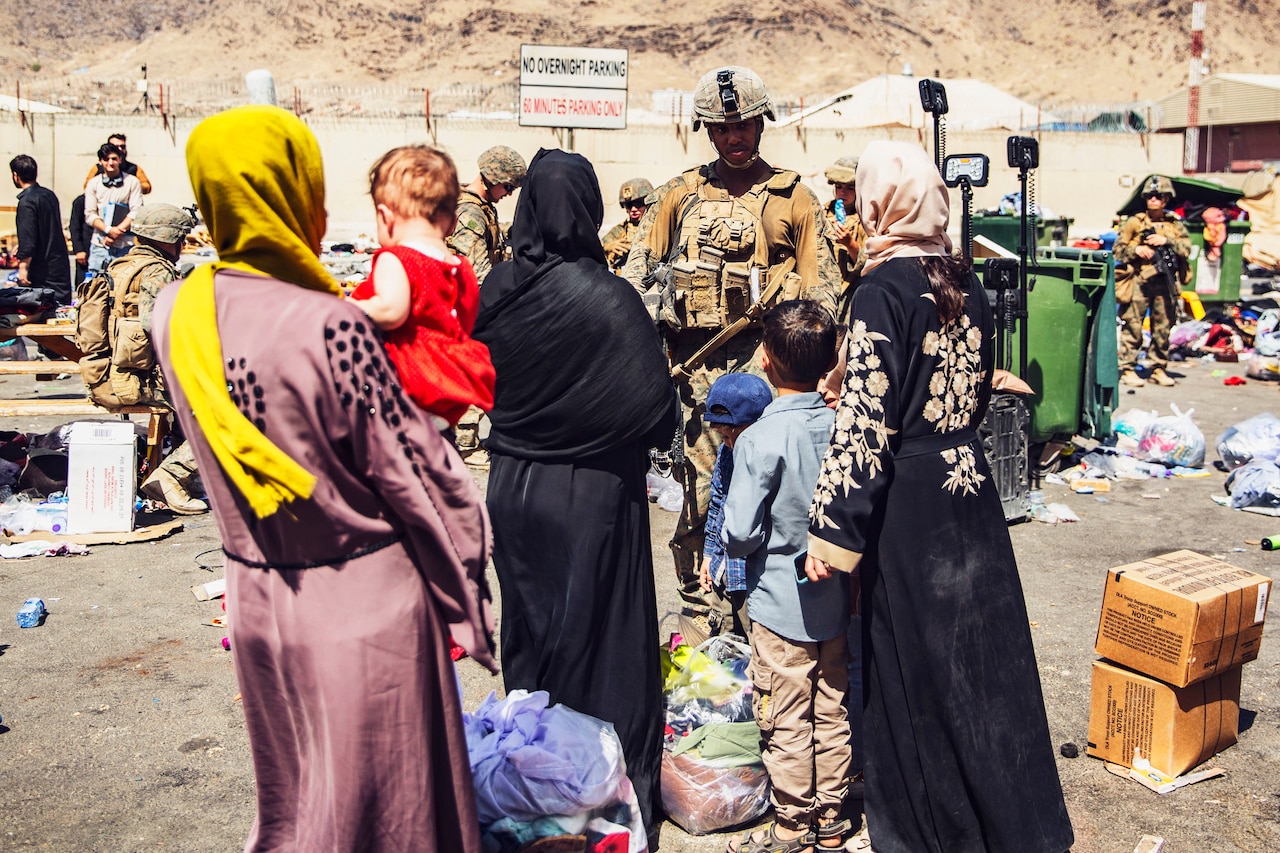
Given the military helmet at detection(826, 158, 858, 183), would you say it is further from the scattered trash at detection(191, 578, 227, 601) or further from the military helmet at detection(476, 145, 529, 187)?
the scattered trash at detection(191, 578, 227, 601)

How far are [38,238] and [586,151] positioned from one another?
48.0ft

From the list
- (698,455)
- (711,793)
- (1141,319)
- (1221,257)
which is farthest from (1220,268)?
(711,793)

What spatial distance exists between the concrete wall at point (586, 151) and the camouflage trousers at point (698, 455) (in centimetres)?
1754

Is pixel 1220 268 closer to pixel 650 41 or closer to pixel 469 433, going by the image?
pixel 469 433

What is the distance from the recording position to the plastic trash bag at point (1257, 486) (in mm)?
7059

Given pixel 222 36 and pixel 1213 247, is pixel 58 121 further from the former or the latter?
pixel 222 36

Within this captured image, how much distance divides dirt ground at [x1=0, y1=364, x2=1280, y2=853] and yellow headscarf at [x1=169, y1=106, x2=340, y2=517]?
184 centimetres

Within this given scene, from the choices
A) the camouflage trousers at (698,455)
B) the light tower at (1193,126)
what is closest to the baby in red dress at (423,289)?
the camouflage trousers at (698,455)

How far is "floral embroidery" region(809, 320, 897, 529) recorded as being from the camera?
2.90 meters

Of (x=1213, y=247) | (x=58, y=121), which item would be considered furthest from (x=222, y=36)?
(x=1213, y=247)

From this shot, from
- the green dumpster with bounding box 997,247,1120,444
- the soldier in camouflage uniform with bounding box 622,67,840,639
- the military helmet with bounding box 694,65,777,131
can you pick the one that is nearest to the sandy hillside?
the green dumpster with bounding box 997,247,1120,444

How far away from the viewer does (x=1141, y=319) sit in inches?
453

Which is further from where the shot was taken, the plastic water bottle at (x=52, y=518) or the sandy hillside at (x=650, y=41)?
the sandy hillside at (x=650, y=41)

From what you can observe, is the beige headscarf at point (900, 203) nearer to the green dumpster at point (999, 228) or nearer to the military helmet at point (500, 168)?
the military helmet at point (500, 168)
